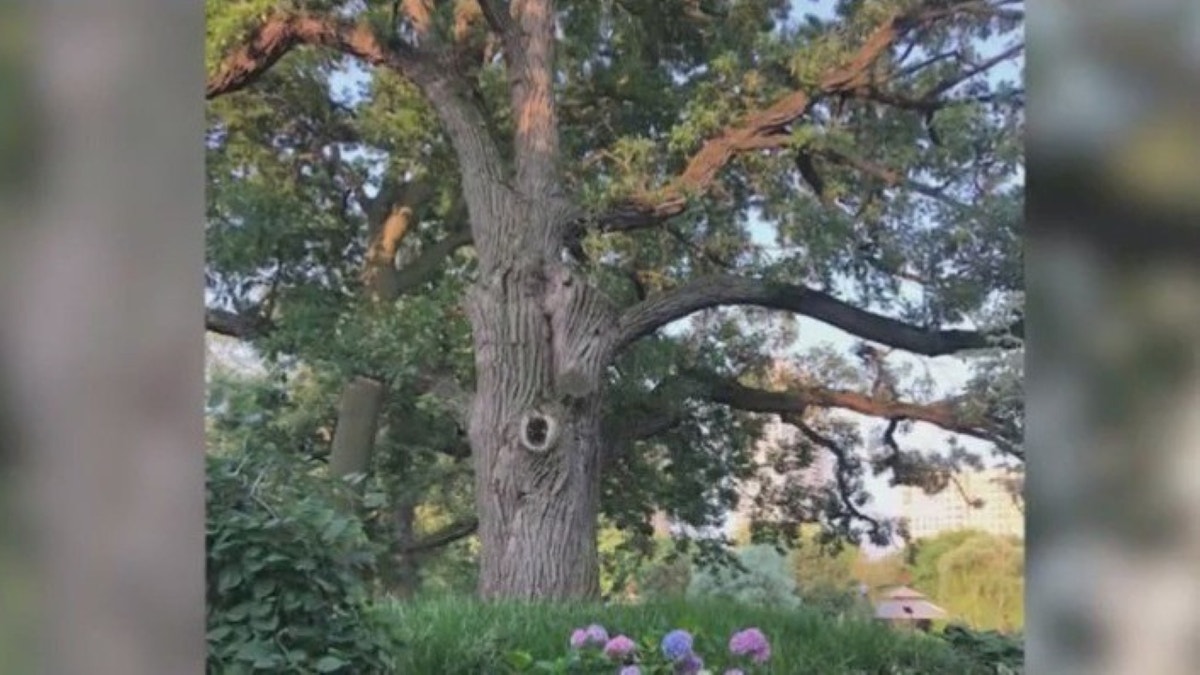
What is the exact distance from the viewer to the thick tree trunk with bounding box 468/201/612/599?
5.15 meters

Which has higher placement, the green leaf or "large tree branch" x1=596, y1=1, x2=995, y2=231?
"large tree branch" x1=596, y1=1, x2=995, y2=231

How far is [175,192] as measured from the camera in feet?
1.47

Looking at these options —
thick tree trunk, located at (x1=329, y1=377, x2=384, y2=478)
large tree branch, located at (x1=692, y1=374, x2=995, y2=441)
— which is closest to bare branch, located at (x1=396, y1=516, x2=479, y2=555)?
thick tree trunk, located at (x1=329, y1=377, x2=384, y2=478)

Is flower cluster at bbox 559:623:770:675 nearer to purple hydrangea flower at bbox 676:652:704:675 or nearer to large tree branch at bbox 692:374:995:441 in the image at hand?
purple hydrangea flower at bbox 676:652:704:675

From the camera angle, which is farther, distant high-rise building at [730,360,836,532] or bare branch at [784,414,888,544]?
distant high-rise building at [730,360,836,532]

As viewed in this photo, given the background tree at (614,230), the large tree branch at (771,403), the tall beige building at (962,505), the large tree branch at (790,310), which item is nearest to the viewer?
the background tree at (614,230)

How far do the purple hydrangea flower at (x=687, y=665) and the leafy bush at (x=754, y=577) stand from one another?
3.78 meters

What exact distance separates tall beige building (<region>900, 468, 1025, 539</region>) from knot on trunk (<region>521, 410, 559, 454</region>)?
85.0 inches

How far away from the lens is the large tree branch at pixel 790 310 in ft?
19.0

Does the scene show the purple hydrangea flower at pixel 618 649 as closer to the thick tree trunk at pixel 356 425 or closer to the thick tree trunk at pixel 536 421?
the thick tree trunk at pixel 536 421

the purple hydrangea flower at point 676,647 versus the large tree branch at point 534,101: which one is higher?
the large tree branch at point 534,101

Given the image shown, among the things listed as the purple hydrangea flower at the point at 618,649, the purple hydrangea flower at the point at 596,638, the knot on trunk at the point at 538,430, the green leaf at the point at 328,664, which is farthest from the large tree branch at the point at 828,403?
the green leaf at the point at 328,664

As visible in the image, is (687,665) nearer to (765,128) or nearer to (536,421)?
(536,421)

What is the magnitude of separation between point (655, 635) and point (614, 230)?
10.4 feet
